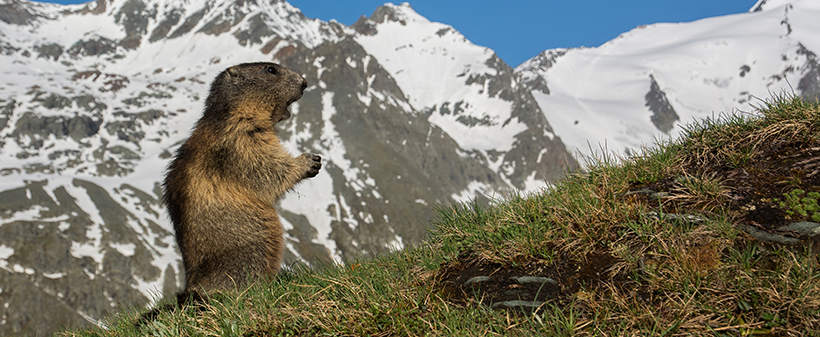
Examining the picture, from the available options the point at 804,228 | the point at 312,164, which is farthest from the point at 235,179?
the point at 804,228

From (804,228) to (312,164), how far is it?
6.46 meters

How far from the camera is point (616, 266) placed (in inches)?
225

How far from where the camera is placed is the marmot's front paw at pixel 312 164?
8938 millimetres

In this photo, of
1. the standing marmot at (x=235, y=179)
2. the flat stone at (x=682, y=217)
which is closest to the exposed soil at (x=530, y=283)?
the flat stone at (x=682, y=217)

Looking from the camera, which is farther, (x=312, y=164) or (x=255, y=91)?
(x=255, y=91)

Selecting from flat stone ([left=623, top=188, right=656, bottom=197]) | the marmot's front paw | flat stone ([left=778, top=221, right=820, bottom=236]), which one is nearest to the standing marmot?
the marmot's front paw

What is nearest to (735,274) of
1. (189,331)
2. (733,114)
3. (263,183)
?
(733,114)

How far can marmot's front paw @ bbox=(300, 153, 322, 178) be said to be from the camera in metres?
8.94

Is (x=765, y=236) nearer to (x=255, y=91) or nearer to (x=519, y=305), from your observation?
(x=519, y=305)

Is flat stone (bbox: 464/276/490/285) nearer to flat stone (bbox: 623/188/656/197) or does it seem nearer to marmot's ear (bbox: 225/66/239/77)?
flat stone (bbox: 623/188/656/197)

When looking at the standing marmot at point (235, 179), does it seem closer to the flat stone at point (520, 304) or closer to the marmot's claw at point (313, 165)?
the marmot's claw at point (313, 165)

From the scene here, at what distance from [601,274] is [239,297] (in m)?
3.96

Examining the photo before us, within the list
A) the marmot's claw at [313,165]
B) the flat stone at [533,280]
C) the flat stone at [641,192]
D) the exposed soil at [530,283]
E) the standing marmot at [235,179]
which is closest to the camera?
the exposed soil at [530,283]

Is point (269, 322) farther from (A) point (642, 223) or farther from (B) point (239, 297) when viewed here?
(A) point (642, 223)
